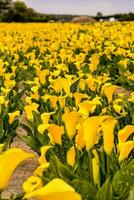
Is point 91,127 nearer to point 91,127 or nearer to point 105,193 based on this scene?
point 91,127

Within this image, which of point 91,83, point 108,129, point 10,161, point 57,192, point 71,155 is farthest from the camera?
point 91,83

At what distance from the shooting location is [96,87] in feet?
17.1

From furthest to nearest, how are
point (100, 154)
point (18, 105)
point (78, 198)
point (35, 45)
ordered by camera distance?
1. point (35, 45)
2. point (18, 105)
3. point (100, 154)
4. point (78, 198)

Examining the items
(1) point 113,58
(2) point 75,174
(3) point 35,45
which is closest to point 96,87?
(2) point 75,174

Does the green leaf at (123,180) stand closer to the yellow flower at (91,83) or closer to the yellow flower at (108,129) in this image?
the yellow flower at (108,129)

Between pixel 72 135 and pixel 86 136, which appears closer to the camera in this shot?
pixel 86 136

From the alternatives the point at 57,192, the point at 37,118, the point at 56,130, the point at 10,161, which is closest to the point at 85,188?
the point at 56,130

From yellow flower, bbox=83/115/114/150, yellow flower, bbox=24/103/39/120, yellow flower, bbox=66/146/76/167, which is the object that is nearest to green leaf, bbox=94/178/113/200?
yellow flower, bbox=83/115/114/150

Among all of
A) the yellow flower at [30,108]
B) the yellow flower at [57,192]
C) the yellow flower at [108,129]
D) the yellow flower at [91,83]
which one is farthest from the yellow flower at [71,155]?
the yellow flower at [91,83]

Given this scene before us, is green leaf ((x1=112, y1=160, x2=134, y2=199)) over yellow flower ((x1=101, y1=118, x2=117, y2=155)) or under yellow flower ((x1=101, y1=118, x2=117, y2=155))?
under

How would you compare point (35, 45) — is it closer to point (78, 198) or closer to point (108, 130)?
point (108, 130)

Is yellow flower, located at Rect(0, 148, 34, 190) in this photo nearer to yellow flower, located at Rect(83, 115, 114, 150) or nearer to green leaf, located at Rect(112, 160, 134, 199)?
yellow flower, located at Rect(83, 115, 114, 150)

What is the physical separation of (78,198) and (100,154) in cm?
134

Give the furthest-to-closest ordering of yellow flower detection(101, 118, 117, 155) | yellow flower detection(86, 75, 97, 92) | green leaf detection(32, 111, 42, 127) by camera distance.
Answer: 1. yellow flower detection(86, 75, 97, 92)
2. green leaf detection(32, 111, 42, 127)
3. yellow flower detection(101, 118, 117, 155)
